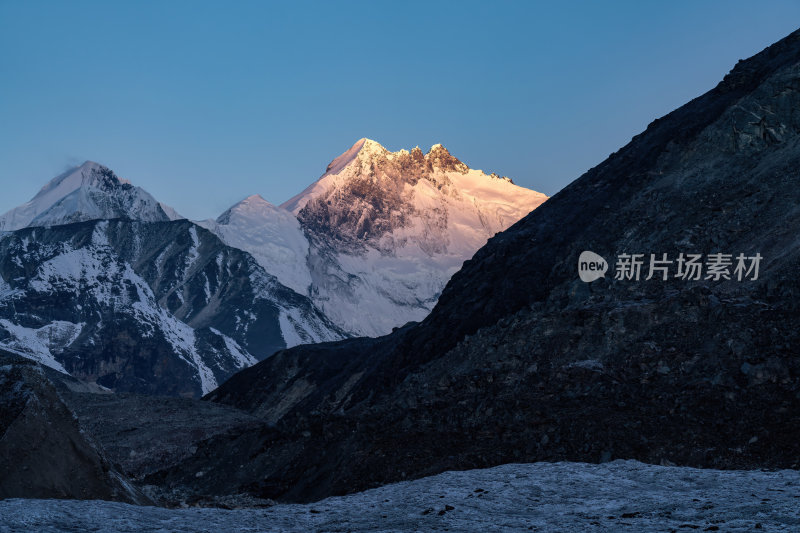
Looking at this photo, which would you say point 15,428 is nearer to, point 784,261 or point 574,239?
point 784,261

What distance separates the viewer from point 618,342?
95.8ft

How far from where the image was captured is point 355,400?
45938 mm

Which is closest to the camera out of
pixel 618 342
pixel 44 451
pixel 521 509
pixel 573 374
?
pixel 521 509

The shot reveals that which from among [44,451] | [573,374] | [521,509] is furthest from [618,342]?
[44,451]

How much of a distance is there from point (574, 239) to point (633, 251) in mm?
4098

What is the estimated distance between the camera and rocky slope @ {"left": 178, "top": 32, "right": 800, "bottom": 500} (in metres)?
23.2

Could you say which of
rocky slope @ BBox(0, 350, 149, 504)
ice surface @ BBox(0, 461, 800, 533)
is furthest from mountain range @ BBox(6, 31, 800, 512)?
ice surface @ BBox(0, 461, 800, 533)

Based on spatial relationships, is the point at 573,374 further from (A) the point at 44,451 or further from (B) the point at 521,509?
(A) the point at 44,451

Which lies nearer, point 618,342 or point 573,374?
point 573,374

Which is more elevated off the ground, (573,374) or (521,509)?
(573,374)

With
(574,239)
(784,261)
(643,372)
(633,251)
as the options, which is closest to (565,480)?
(643,372)

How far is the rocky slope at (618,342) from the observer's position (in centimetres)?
2325

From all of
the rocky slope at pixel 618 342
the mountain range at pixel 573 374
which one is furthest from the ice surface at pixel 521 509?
the rocky slope at pixel 618 342

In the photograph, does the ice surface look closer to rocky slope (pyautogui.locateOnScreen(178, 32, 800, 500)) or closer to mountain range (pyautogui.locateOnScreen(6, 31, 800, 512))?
mountain range (pyautogui.locateOnScreen(6, 31, 800, 512))
